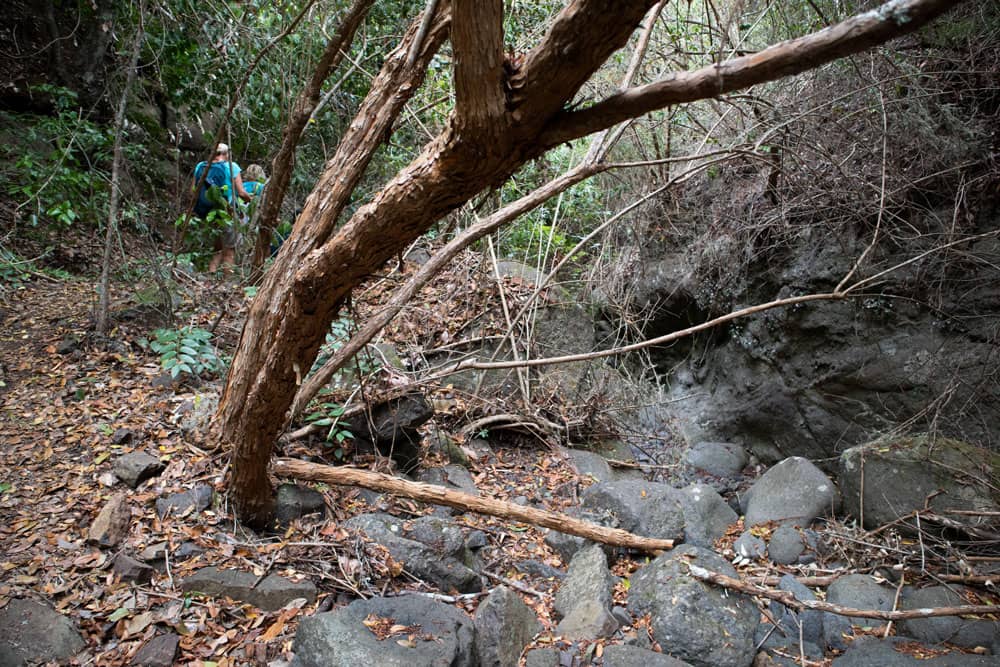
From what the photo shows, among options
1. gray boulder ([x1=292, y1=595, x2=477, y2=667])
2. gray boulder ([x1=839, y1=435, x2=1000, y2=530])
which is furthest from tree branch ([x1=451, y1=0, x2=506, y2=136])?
gray boulder ([x1=839, y1=435, x2=1000, y2=530])

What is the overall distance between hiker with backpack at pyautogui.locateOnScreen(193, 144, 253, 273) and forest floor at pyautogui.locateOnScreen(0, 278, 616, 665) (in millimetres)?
1045

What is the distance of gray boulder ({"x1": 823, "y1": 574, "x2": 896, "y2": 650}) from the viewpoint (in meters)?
3.45

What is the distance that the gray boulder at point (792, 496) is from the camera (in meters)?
4.69

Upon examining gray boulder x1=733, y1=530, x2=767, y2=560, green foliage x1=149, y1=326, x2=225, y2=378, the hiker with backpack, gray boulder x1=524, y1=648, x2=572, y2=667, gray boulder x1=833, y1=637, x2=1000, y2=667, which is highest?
the hiker with backpack

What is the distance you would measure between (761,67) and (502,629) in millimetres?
2659

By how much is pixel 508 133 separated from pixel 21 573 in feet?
9.34

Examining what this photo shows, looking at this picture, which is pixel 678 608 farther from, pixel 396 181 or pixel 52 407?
pixel 52 407

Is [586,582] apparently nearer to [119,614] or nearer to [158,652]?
[158,652]

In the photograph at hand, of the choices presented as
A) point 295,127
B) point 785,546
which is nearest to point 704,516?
point 785,546

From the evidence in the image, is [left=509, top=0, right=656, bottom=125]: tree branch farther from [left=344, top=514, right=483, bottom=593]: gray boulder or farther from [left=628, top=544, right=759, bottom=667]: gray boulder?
[left=628, top=544, right=759, bottom=667]: gray boulder

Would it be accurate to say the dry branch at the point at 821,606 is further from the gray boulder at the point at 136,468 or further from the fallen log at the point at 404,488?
the gray boulder at the point at 136,468

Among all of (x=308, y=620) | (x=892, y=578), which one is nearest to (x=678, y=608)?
(x=892, y=578)

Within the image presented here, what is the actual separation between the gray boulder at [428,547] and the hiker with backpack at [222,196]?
2825 mm

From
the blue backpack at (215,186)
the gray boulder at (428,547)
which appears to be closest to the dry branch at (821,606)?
the gray boulder at (428,547)
